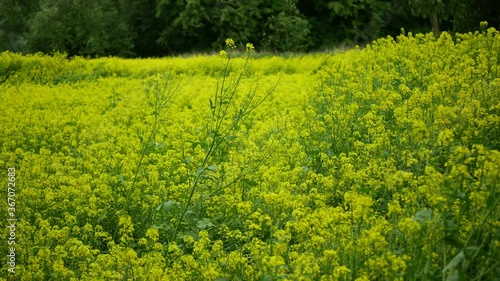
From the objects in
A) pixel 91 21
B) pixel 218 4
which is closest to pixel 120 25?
pixel 91 21

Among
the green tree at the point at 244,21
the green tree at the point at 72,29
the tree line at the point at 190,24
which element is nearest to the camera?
the green tree at the point at 244,21

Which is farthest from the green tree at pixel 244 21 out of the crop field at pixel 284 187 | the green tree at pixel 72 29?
the crop field at pixel 284 187

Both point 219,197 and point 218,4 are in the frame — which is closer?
point 219,197

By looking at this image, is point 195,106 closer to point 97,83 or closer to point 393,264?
point 97,83

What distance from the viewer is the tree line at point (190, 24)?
90.0ft

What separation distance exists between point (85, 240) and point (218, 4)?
83.5 feet

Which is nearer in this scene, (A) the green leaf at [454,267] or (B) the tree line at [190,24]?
(A) the green leaf at [454,267]

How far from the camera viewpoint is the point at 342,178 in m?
4.71

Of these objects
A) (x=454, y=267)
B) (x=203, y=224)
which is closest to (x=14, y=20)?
(x=203, y=224)

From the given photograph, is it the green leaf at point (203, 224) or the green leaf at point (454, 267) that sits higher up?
the green leaf at point (454, 267)

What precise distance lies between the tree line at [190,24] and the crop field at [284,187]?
1905 cm

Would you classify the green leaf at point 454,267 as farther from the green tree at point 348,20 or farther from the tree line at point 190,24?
the green tree at point 348,20

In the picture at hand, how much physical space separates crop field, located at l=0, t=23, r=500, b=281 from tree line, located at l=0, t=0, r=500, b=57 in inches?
750

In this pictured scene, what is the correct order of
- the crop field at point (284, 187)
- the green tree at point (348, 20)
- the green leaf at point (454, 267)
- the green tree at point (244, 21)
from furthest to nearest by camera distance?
the green tree at point (348, 20) < the green tree at point (244, 21) < the crop field at point (284, 187) < the green leaf at point (454, 267)
